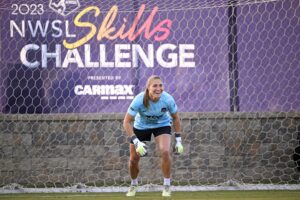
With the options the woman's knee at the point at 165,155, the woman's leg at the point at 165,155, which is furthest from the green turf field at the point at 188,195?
the woman's knee at the point at 165,155

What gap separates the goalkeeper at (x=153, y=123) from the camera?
344 inches

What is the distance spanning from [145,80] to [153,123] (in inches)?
80.6

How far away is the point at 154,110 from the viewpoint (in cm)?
895

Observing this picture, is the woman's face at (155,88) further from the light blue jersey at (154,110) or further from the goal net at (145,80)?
the goal net at (145,80)

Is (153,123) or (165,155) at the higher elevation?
(153,123)

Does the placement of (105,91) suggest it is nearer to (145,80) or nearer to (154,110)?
(145,80)

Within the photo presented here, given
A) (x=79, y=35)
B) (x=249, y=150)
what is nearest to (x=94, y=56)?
(x=79, y=35)

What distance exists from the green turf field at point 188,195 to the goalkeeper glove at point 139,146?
804mm

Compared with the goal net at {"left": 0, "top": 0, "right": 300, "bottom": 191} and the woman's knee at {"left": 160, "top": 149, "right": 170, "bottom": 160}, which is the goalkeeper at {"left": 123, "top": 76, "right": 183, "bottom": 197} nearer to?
the woman's knee at {"left": 160, "top": 149, "right": 170, "bottom": 160}

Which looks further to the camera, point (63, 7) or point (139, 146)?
point (63, 7)

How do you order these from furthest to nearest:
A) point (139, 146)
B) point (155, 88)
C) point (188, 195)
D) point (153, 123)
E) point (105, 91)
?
point (105, 91) < point (188, 195) < point (153, 123) < point (155, 88) < point (139, 146)

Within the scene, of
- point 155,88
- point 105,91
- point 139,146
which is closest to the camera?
point 139,146

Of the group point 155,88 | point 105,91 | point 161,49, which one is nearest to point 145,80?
point 161,49

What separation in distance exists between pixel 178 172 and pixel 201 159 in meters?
0.44
